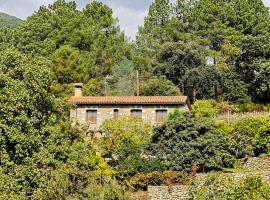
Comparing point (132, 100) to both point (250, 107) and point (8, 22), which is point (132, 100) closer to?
point (250, 107)

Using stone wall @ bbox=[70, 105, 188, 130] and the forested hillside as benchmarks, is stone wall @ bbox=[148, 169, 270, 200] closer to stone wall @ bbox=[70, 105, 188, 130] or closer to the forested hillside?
the forested hillside

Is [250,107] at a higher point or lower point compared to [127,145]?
higher

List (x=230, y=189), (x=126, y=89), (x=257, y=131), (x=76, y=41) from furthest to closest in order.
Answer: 1. (x=76, y=41)
2. (x=126, y=89)
3. (x=257, y=131)
4. (x=230, y=189)

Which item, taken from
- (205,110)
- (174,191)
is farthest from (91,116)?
(174,191)

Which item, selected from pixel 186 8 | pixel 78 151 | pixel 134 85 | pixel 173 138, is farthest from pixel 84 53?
pixel 78 151

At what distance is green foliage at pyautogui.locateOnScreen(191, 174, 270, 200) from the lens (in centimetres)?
2394

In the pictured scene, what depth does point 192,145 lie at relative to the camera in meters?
30.1

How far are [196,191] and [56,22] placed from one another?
3477 cm

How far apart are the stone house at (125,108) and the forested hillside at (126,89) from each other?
34.8 inches

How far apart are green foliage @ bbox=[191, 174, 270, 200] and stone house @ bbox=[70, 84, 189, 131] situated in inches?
456

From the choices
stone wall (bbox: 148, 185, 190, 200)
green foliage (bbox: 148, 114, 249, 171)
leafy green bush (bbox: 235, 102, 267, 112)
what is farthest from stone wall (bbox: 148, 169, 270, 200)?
leafy green bush (bbox: 235, 102, 267, 112)

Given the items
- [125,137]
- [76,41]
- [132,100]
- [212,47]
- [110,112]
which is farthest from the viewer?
[212,47]

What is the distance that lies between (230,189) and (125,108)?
1390cm

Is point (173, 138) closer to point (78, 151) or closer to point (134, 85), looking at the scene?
point (78, 151)
